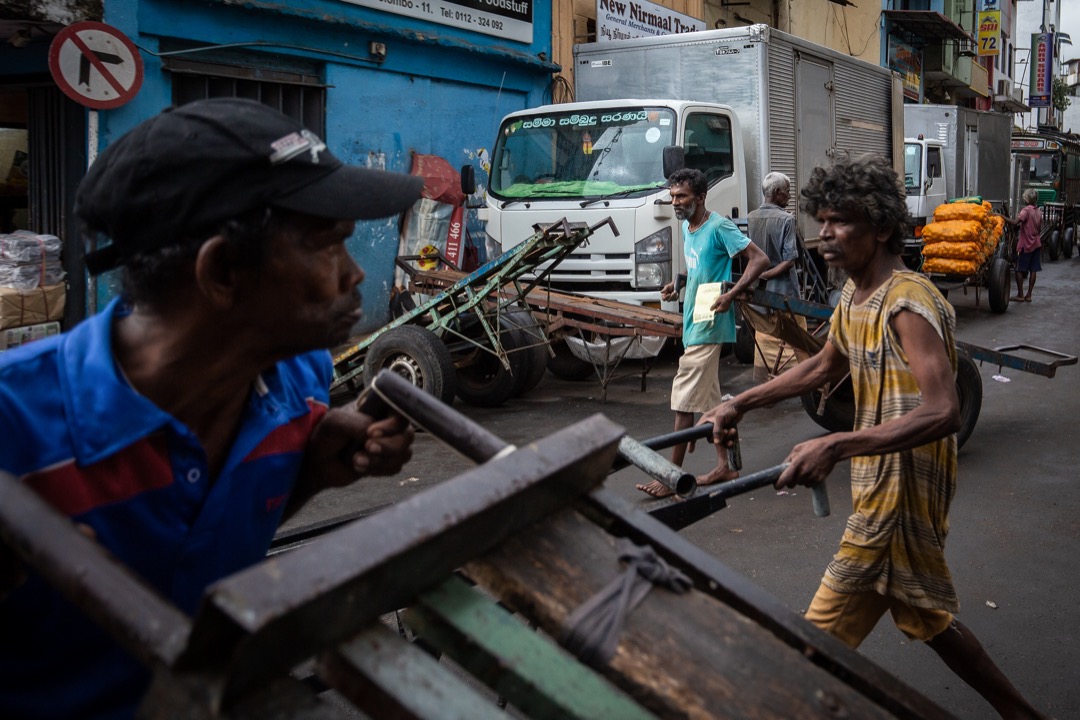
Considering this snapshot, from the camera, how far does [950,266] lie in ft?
45.0

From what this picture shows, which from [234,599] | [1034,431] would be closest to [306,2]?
[1034,431]

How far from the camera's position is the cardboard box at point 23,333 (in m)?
7.23

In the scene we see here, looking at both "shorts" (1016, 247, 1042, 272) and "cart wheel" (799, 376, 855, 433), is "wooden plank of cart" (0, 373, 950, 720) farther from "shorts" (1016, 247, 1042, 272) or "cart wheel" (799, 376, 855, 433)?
"shorts" (1016, 247, 1042, 272)

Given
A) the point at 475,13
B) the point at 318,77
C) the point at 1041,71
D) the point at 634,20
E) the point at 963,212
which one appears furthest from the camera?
the point at 1041,71

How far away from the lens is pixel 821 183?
3086 mm

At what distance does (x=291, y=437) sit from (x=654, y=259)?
739cm

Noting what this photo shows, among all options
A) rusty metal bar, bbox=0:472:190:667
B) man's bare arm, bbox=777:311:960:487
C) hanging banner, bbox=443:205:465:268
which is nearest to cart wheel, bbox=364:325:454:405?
hanging banner, bbox=443:205:465:268

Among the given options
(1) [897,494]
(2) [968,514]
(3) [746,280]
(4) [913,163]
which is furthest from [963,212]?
(1) [897,494]

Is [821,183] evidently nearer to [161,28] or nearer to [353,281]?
[353,281]

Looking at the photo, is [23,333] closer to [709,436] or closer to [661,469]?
[709,436]

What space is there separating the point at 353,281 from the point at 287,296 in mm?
129

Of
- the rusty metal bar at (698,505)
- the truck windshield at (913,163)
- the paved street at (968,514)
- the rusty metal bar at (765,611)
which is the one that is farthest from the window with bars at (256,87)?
the truck windshield at (913,163)

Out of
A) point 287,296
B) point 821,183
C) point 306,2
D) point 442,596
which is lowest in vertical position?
point 442,596

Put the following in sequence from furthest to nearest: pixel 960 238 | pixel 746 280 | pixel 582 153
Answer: pixel 960 238
pixel 582 153
pixel 746 280
